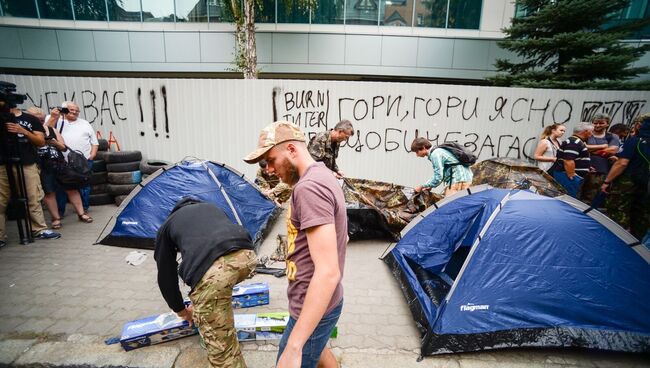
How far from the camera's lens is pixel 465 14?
37.3 ft

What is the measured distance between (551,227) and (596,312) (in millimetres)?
811

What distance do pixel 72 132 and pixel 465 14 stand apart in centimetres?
1288

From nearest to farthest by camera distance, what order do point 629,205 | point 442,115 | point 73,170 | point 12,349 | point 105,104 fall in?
1. point 12,349
2. point 629,205
3. point 73,170
4. point 105,104
5. point 442,115

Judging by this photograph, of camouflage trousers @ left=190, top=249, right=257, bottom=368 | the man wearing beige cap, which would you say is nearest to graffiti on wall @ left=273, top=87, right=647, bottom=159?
camouflage trousers @ left=190, top=249, right=257, bottom=368

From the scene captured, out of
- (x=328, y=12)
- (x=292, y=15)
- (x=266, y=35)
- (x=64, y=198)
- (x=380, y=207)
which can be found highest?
(x=328, y=12)

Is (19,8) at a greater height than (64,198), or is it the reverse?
(19,8)

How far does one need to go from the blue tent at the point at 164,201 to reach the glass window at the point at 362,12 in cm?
952

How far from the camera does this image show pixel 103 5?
11297 mm

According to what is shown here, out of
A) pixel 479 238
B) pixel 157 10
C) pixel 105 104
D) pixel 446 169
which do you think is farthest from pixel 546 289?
pixel 157 10

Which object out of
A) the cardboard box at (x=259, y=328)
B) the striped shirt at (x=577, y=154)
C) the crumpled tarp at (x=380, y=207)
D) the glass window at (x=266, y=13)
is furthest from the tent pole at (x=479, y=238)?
the glass window at (x=266, y=13)

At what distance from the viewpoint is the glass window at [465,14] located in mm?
11297

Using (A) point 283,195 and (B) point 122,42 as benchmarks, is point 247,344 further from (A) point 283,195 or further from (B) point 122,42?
(B) point 122,42

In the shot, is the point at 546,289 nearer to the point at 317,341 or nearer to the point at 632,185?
the point at 317,341

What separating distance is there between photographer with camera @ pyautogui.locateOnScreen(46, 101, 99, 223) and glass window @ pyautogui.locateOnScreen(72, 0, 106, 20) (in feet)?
28.5
